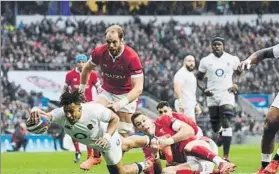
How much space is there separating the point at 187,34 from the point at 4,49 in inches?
A: 387

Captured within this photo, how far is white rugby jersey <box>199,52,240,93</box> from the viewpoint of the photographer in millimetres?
17781

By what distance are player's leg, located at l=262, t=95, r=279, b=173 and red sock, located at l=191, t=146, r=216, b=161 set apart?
2.42 feet

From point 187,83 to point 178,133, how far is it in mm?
8059

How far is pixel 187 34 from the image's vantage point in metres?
43.9

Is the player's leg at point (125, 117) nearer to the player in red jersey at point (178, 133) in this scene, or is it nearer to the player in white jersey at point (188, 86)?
the player in red jersey at point (178, 133)

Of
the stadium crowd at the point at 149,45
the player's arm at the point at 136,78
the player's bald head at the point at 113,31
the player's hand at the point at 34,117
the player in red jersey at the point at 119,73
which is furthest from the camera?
the stadium crowd at the point at 149,45

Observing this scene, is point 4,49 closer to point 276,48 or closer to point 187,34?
point 187,34

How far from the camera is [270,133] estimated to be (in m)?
11.3

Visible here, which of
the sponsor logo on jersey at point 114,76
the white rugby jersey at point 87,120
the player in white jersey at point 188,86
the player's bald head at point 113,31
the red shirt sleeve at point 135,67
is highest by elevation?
the player's bald head at point 113,31

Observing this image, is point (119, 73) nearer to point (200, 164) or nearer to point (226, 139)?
point (200, 164)

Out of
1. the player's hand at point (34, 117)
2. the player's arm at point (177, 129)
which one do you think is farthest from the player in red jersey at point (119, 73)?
the player's hand at point (34, 117)

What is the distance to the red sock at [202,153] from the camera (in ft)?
36.3

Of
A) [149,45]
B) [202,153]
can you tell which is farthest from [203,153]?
[149,45]

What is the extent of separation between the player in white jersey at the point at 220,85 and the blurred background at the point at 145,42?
15157 millimetres
